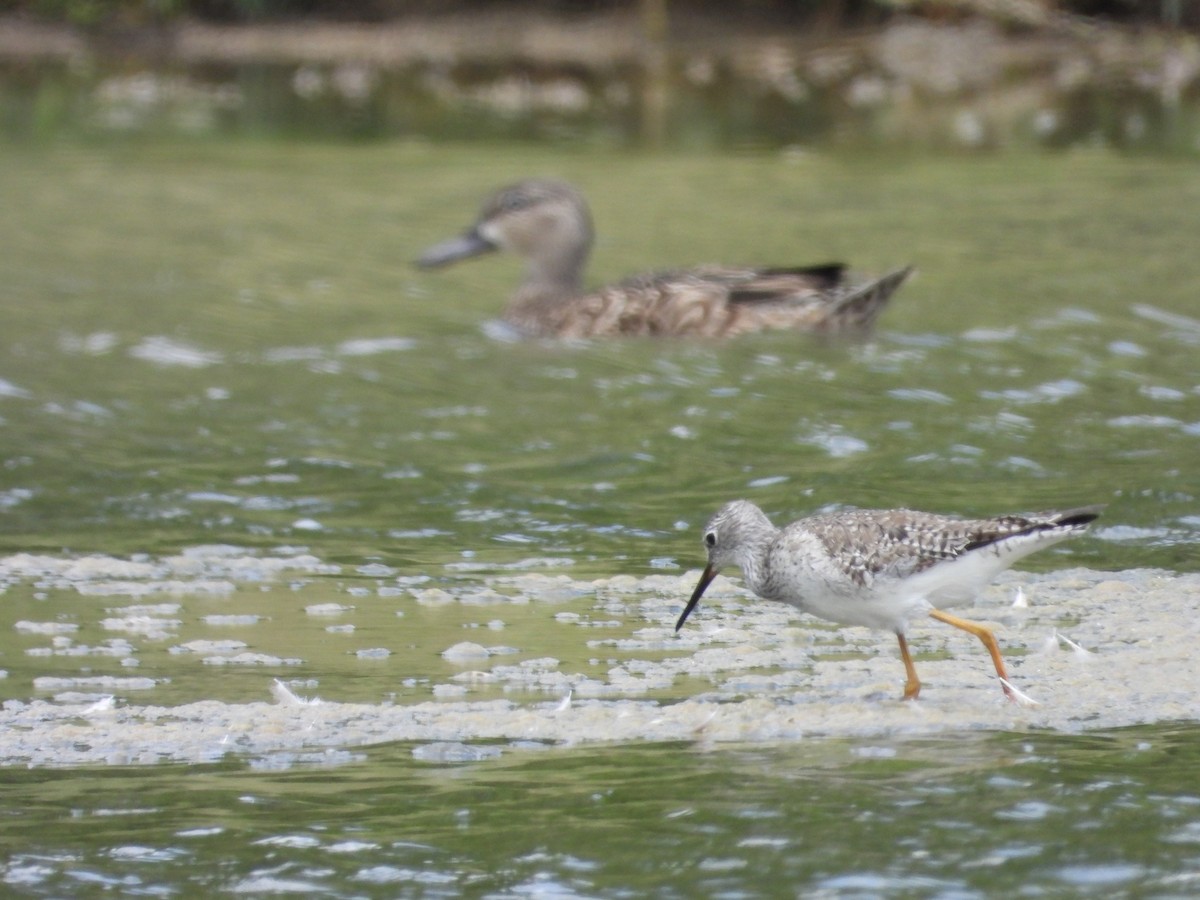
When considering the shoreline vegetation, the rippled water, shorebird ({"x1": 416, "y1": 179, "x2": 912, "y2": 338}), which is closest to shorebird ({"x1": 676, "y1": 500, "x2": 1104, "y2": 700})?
the rippled water

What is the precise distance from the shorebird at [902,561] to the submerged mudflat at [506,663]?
0.26 meters

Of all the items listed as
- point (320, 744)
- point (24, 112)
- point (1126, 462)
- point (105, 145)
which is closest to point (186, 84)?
point (24, 112)

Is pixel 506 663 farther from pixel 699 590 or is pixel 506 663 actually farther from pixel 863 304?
pixel 863 304

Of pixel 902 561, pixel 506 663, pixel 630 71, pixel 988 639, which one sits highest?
pixel 630 71

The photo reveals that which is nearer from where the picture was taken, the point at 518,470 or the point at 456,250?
the point at 518,470

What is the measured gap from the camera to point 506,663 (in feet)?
23.2

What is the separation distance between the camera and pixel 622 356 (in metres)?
12.6

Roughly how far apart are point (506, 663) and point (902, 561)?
1432mm

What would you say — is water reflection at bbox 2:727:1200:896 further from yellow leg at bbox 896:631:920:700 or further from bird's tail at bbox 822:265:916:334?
bird's tail at bbox 822:265:916:334

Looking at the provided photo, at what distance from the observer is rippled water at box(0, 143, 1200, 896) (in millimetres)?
5375

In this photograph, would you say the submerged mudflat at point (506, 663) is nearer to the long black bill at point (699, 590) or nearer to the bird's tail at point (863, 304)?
the long black bill at point (699, 590)

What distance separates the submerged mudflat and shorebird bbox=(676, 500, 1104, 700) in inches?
10.1

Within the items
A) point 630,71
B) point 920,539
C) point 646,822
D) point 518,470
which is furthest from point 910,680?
point 630,71

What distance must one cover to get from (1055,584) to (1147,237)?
739cm
